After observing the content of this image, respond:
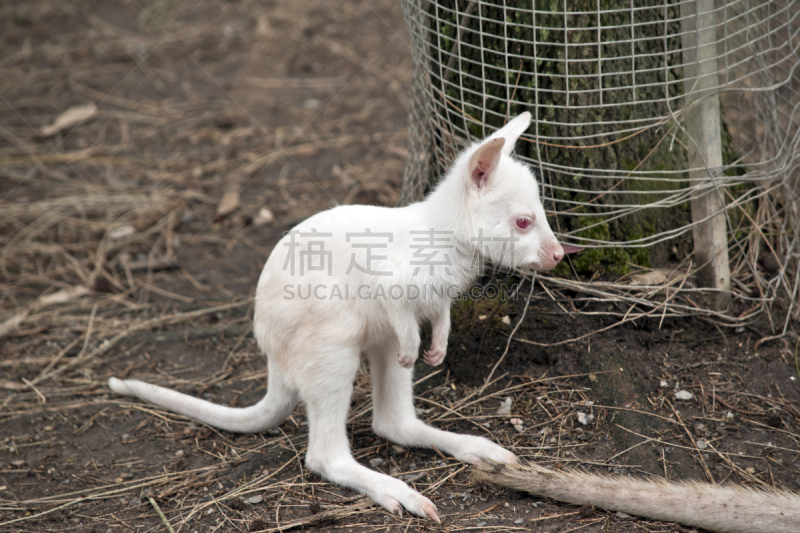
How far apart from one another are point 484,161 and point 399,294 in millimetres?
636

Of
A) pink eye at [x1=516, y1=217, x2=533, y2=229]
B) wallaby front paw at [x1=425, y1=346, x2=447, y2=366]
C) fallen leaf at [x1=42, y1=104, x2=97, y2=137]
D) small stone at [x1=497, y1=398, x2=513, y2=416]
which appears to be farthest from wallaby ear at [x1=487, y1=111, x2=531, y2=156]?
fallen leaf at [x1=42, y1=104, x2=97, y2=137]

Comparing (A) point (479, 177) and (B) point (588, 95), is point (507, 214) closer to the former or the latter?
(A) point (479, 177)

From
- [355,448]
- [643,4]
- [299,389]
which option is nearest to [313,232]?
[299,389]

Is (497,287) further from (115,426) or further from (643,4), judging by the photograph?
(115,426)

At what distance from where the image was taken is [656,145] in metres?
3.23

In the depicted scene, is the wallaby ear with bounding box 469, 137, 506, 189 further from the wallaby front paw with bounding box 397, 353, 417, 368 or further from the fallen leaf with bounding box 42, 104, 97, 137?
the fallen leaf with bounding box 42, 104, 97, 137

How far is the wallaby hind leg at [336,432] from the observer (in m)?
2.79

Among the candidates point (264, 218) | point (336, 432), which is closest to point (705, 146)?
point (336, 432)

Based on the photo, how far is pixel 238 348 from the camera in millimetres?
4055

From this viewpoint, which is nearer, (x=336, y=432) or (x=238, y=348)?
(x=336, y=432)

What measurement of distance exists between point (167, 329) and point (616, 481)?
9.60ft

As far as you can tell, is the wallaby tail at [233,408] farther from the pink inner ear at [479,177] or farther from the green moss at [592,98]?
the green moss at [592,98]

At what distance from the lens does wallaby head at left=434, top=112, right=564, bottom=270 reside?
105 inches

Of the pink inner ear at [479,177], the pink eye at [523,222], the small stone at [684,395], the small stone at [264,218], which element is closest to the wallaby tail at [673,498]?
the small stone at [684,395]
